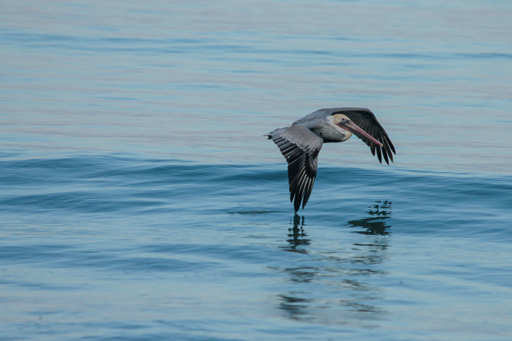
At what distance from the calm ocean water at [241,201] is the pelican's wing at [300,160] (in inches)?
22.0

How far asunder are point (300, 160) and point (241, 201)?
197 cm

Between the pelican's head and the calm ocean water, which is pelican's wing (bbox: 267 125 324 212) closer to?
the calm ocean water

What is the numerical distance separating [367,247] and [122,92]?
14.0 meters

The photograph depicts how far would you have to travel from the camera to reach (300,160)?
10320 mm

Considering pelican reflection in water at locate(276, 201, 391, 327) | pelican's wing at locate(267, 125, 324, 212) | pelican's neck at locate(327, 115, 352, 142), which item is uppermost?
pelican's neck at locate(327, 115, 352, 142)

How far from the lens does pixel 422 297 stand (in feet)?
25.4

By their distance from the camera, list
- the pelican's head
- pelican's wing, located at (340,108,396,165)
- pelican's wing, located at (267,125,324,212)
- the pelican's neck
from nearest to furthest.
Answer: pelican's wing, located at (267,125,324,212) → the pelican's neck → the pelican's head → pelican's wing, located at (340,108,396,165)

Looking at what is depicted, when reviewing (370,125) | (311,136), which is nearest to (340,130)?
(311,136)

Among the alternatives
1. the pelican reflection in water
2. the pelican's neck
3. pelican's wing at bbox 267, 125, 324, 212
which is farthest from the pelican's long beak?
the pelican reflection in water

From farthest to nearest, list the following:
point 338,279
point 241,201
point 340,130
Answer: point 241,201
point 340,130
point 338,279

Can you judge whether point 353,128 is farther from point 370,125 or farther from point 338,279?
point 338,279

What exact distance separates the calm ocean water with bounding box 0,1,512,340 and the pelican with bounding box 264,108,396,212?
2.11 ft

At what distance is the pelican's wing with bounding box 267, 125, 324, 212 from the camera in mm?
10188

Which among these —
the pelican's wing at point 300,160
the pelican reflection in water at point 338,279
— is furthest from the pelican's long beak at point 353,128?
the pelican reflection in water at point 338,279
